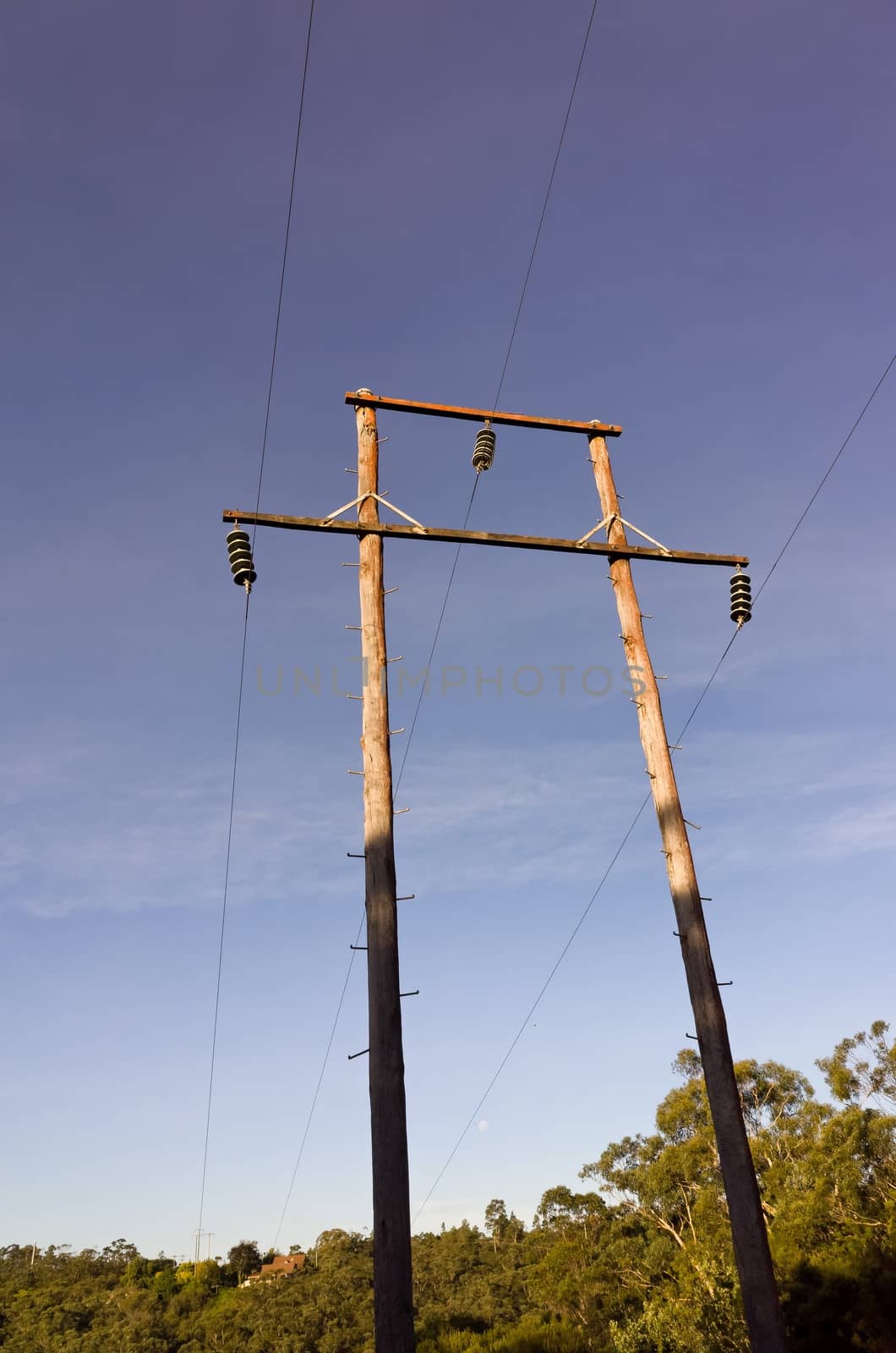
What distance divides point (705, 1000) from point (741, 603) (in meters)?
4.69

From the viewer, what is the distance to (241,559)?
9914 millimetres

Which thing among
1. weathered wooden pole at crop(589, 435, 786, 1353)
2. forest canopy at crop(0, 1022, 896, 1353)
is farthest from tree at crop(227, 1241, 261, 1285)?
weathered wooden pole at crop(589, 435, 786, 1353)

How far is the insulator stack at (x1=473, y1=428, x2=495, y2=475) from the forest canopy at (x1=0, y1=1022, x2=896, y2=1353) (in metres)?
27.9

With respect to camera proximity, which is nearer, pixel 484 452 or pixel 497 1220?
pixel 484 452

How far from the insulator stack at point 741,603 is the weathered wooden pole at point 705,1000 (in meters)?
1.19

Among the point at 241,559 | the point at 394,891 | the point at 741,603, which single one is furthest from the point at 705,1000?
the point at 241,559

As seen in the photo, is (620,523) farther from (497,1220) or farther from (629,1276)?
(497,1220)

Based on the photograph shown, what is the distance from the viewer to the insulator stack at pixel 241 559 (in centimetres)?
990

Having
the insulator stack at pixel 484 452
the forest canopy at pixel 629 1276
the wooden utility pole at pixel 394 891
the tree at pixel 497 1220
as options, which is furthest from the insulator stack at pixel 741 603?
the tree at pixel 497 1220

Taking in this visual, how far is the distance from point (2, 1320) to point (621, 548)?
88957 mm

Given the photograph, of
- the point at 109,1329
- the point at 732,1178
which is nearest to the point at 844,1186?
the point at 732,1178

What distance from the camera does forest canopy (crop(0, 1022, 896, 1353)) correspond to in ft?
101

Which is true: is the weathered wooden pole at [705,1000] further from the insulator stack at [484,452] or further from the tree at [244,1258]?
the tree at [244,1258]

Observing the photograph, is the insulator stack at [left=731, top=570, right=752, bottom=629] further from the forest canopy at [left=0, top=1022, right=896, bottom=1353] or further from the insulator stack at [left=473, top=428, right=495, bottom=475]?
the forest canopy at [left=0, top=1022, right=896, bottom=1353]
